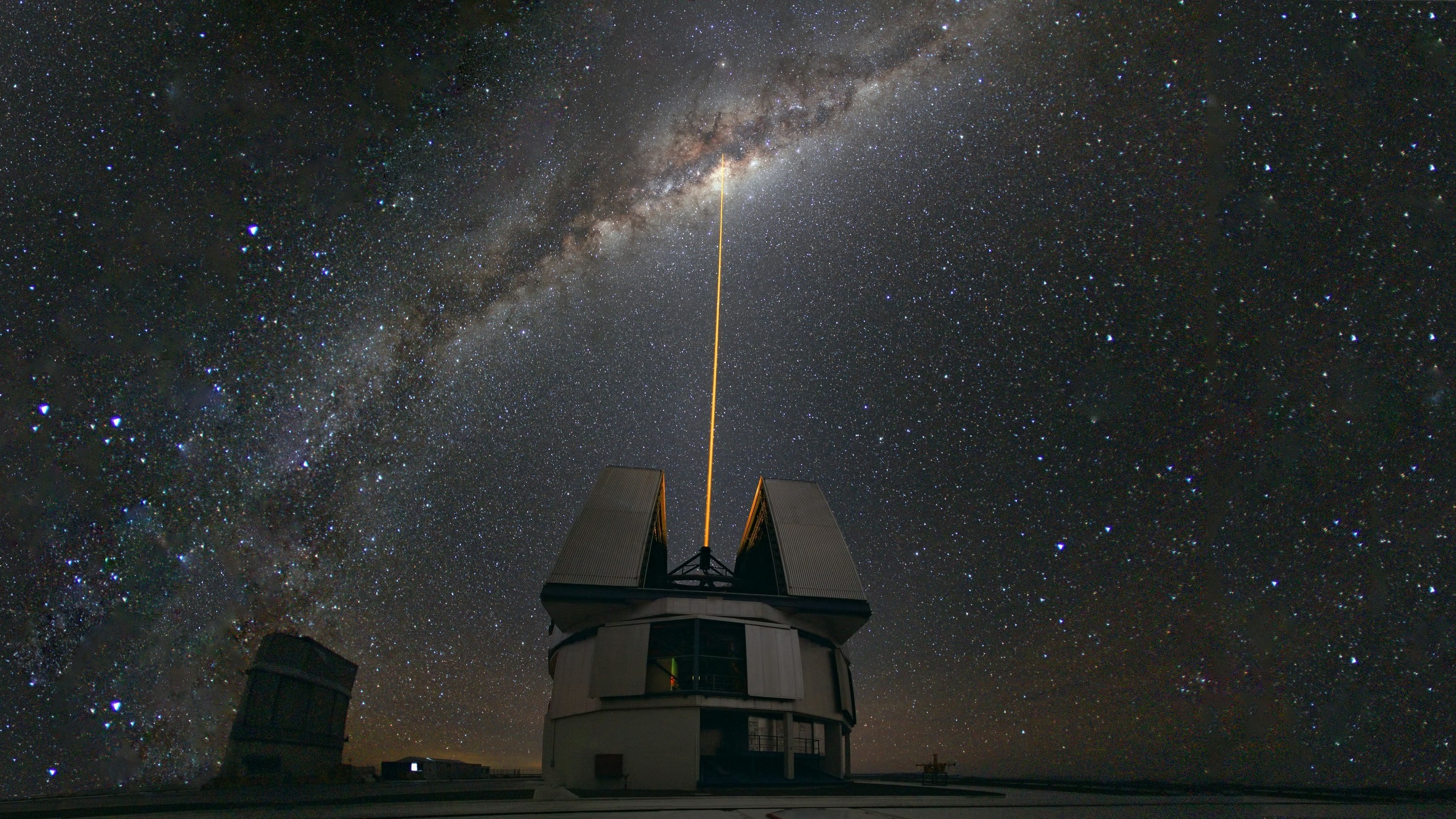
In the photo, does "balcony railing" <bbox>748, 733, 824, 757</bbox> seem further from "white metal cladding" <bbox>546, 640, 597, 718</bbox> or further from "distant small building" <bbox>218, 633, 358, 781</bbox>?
"distant small building" <bbox>218, 633, 358, 781</bbox>

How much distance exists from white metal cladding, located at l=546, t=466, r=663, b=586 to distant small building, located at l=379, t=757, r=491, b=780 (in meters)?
22.1

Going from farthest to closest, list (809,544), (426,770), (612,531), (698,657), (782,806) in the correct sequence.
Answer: (426,770) < (809,544) < (612,531) < (698,657) < (782,806)

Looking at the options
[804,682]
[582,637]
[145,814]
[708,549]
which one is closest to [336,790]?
[582,637]

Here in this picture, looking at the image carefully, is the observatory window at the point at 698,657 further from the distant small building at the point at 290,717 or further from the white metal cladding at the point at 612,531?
the distant small building at the point at 290,717

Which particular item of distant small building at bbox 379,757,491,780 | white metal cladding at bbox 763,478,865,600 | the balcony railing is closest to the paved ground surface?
the balcony railing

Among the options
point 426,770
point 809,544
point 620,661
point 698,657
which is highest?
point 809,544

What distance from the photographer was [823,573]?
29.7m

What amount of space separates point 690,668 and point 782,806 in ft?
43.7

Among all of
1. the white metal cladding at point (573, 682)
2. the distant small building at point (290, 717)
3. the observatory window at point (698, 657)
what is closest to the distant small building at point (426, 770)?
the distant small building at point (290, 717)

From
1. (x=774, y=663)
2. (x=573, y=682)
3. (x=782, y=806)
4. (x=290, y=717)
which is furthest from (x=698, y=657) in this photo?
(x=290, y=717)

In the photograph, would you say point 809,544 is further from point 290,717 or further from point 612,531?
point 290,717

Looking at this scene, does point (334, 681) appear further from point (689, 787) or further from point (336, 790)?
point (689, 787)

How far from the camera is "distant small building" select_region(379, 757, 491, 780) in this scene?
135 feet

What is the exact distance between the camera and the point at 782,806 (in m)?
12.6
